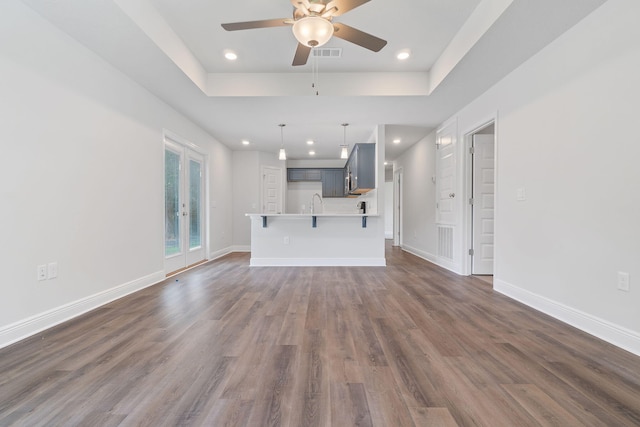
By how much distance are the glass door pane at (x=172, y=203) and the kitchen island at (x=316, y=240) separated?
4.12ft

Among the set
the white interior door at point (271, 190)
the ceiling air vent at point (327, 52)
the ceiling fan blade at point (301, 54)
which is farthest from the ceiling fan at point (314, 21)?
the white interior door at point (271, 190)

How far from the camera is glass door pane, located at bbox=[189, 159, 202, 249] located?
497 cm

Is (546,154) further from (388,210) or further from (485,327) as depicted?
(388,210)

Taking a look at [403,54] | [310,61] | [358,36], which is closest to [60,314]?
[358,36]

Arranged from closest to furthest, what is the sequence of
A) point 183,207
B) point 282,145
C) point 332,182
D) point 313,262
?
point 183,207, point 313,262, point 282,145, point 332,182

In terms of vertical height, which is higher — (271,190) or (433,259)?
(271,190)

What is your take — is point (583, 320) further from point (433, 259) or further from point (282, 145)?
point (282, 145)

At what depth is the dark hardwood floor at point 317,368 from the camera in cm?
125

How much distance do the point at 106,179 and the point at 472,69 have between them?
13.7 ft

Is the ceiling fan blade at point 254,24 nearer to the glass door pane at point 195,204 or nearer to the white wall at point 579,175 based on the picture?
the white wall at point 579,175

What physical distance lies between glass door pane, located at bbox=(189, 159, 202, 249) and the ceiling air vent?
3.09 meters

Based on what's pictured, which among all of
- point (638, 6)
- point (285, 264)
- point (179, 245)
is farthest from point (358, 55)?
point (179, 245)

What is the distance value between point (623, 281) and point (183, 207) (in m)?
5.35

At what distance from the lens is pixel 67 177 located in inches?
94.9
